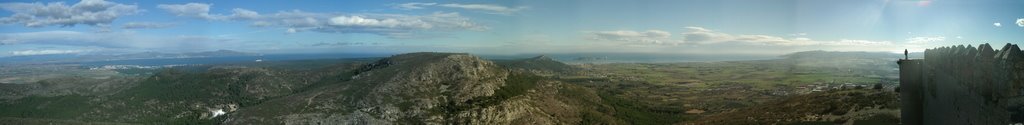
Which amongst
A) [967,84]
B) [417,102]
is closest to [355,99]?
[417,102]

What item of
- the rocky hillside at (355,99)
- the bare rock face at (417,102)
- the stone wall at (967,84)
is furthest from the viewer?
the rocky hillside at (355,99)

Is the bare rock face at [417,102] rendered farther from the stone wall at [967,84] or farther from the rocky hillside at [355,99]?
the stone wall at [967,84]

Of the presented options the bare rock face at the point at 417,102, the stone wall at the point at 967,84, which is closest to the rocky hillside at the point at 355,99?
the bare rock face at the point at 417,102

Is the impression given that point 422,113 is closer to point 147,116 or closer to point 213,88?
point 147,116

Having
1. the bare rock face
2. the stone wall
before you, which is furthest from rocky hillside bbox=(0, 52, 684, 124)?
the stone wall

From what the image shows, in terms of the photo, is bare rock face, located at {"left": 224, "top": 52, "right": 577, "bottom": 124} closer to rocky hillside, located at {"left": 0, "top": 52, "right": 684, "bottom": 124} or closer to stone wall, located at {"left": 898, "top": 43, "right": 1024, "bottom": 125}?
rocky hillside, located at {"left": 0, "top": 52, "right": 684, "bottom": 124}

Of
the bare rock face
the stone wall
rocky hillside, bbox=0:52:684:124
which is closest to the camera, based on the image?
the stone wall

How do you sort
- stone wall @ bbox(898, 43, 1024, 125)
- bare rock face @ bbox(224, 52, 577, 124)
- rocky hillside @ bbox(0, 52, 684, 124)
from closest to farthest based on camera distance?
stone wall @ bbox(898, 43, 1024, 125) → bare rock face @ bbox(224, 52, 577, 124) → rocky hillside @ bbox(0, 52, 684, 124)

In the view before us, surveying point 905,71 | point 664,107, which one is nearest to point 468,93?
point 664,107
